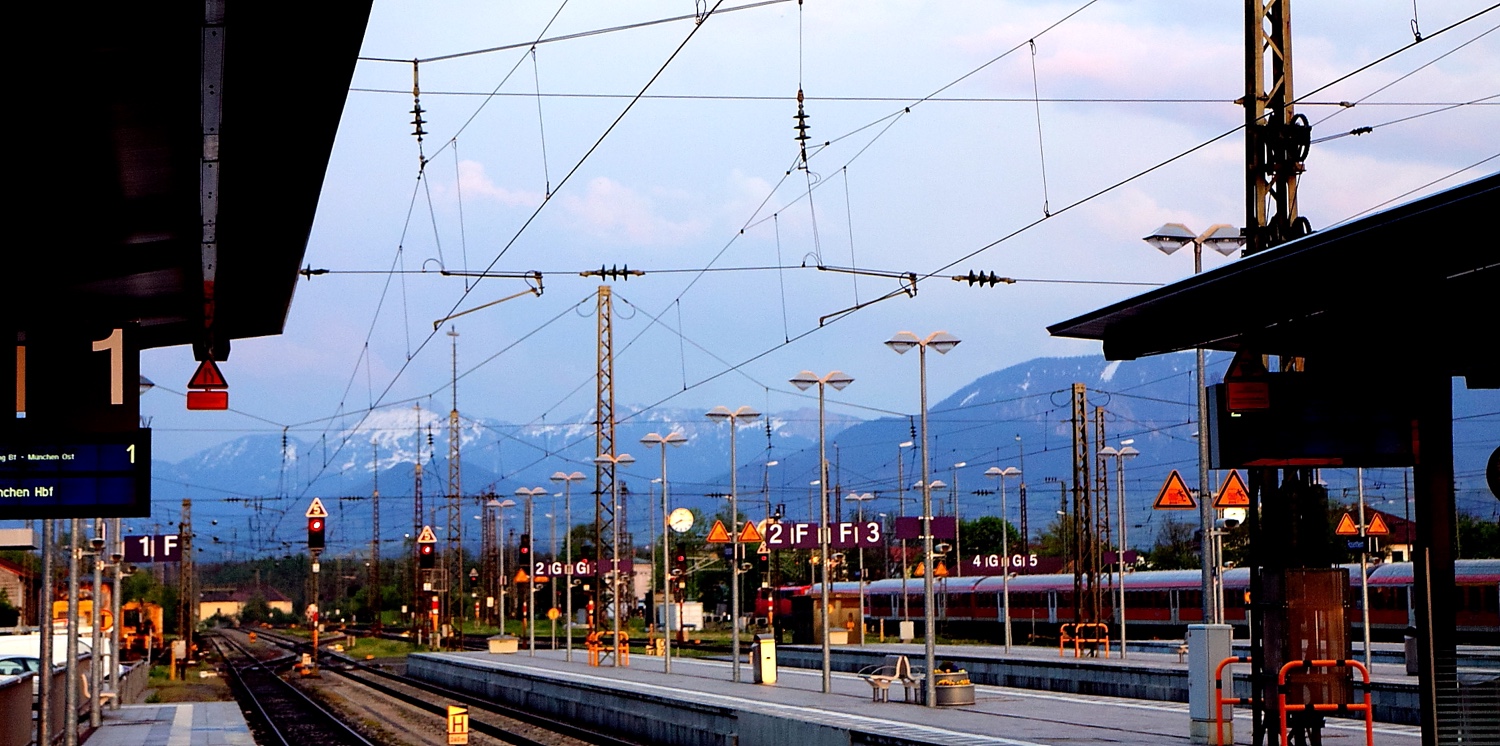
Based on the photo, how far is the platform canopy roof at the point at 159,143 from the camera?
360 inches

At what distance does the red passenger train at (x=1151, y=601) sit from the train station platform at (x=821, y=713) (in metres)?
15.3

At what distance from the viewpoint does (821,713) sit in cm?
2456

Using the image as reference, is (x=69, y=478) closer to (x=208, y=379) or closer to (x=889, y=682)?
(x=208, y=379)

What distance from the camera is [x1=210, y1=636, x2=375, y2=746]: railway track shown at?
35219mm

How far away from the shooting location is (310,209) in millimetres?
13586

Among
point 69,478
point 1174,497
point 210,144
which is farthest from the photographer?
point 1174,497

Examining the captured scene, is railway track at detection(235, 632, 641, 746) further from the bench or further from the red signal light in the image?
the red signal light

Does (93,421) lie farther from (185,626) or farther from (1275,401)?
(185,626)

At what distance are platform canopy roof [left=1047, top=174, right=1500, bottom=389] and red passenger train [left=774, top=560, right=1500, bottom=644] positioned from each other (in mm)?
29486

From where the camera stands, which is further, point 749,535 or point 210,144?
point 749,535

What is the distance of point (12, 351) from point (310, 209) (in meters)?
7.36

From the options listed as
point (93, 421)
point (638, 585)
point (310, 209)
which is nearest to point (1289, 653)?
point (310, 209)

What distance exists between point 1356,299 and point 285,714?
35.8 m

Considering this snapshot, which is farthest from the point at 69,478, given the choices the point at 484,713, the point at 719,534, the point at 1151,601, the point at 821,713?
the point at 1151,601
